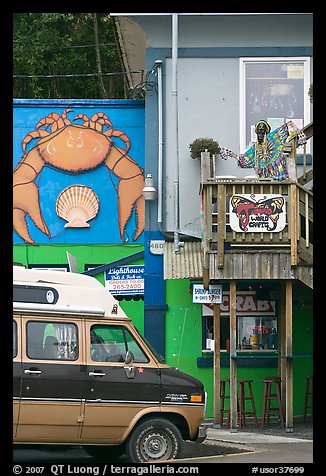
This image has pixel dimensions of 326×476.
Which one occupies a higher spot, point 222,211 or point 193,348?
point 222,211

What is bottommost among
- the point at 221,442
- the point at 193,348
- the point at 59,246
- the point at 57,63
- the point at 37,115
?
the point at 221,442

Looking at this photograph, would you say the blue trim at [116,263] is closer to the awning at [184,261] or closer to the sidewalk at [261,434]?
the awning at [184,261]

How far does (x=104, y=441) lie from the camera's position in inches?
496

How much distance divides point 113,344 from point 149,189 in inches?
255

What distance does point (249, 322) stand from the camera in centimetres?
1894

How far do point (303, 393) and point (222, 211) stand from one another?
16.4ft

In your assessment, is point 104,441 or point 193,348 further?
point 193,348

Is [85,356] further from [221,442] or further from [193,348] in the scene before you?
[193,348]

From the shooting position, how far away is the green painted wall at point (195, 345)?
61.4 feet

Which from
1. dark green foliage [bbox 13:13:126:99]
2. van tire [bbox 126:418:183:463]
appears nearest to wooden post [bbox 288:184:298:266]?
van tire [bbox 126:418:183:463]

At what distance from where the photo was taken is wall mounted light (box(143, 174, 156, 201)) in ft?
62.2

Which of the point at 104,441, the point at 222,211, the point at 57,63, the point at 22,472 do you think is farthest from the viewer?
the point at 57,63

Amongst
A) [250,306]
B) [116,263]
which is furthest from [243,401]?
[116,263]

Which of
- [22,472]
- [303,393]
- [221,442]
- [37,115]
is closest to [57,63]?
[37,115]
